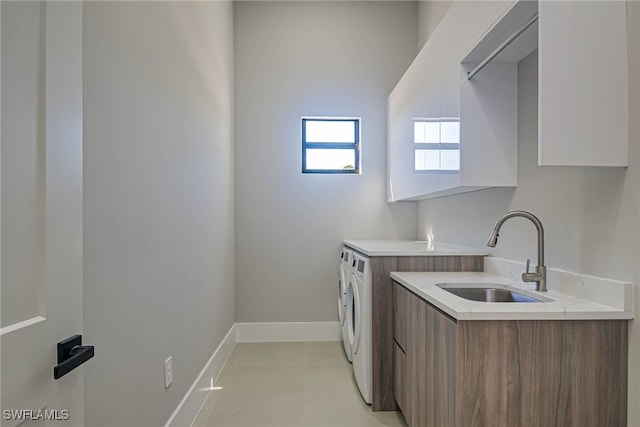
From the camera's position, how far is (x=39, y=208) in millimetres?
739

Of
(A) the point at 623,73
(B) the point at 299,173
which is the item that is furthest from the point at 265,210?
(A) the point at 623,73

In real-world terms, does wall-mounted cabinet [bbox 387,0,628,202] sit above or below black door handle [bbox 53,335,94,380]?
above

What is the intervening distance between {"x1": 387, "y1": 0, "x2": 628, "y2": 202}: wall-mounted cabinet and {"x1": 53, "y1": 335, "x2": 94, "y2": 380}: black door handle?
1468mm

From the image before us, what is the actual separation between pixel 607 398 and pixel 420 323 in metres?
0.71

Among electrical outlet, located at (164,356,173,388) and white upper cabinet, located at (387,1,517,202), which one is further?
white upper cabinet, located at (387,1,517,202)

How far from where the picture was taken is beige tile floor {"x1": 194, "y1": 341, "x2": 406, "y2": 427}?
90.4 inches

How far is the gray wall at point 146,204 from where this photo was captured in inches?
49.8

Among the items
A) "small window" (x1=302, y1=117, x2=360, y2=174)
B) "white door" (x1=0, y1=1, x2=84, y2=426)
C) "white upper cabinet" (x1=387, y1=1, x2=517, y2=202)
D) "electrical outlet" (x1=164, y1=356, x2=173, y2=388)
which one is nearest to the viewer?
"white door" (x1=0, y1=1, x2=84, y2=426)

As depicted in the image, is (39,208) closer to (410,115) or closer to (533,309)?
(533,309)

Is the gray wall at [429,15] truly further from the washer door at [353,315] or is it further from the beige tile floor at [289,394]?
the beige tile floor at [289,394]

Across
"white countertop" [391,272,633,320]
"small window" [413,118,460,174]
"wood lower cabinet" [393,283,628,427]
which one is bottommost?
"wood lower cabinet" [393,283,628,427]

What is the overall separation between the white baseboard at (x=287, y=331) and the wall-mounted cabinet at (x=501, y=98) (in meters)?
1.48

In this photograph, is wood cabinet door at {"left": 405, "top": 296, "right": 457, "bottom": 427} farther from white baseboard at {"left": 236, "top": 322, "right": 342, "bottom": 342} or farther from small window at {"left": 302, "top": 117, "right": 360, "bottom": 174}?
small window at {"left": 302, "top": 117, "right": 360, "bottom": 174}

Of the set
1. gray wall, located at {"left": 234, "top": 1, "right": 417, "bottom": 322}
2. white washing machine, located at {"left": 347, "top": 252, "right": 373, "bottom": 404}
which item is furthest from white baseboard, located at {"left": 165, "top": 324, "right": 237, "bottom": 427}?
white washing machine, located at {"left": 347, "top": 252, "right": 373, "bottom": 404}
